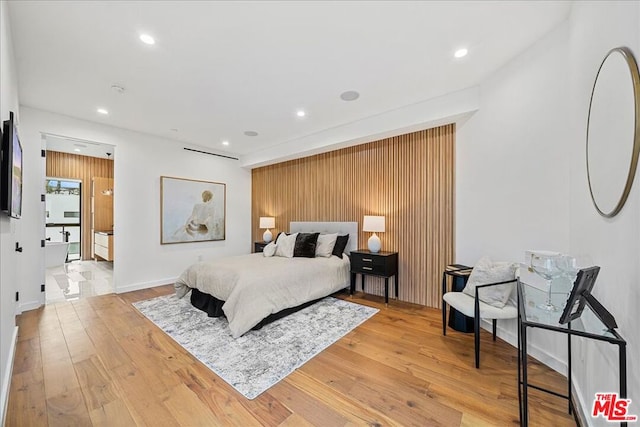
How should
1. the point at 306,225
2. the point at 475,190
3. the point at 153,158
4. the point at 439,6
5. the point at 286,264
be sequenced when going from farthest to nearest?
the point at 306,225 → the point at 153,158 → the point at 286,264 → the point at 475,190 → the point at 439,6

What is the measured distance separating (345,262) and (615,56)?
356cm

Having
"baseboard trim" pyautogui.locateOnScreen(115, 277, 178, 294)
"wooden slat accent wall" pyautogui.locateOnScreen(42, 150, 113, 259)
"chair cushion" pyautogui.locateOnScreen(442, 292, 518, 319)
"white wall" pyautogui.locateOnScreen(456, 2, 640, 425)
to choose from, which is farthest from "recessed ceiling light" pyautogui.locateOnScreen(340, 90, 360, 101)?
"wooden slat accent wall" pyautogui.locateOnScreen(42, 150, 113, 259)

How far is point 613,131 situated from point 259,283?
301 cm

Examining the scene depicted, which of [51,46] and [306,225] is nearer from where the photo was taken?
[51,46]

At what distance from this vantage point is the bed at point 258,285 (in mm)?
2801

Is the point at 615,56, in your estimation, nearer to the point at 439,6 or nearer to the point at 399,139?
the point at 439,6

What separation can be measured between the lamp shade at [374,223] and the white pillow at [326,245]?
26.1 inches

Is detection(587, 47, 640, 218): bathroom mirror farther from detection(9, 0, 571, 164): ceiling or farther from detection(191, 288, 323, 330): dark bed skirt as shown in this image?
detection(191, 288, 323, 330): dark bed skirt

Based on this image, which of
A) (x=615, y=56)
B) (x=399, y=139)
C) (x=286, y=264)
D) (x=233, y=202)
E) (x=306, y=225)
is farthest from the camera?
(x=233, y=202)

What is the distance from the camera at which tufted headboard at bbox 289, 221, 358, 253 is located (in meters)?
4.46

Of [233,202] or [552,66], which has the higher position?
[552,66]

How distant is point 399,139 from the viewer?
12.9 ft

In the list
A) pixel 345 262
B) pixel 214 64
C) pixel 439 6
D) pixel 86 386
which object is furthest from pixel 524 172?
pixel 86 386

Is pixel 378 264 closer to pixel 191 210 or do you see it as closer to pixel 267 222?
pixel 267 222
